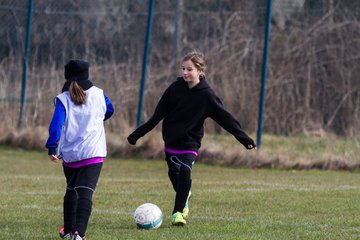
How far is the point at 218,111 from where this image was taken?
8812 mm

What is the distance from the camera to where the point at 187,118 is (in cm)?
874

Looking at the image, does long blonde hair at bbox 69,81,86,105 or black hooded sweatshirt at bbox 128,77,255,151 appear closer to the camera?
long blonde hair at bbox 69,81,86,105

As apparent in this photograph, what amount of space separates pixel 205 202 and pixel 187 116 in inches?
74.7

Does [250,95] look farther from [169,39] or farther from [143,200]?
[143,200]

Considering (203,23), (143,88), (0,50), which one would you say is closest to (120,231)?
(143,88)

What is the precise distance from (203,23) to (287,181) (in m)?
5.94

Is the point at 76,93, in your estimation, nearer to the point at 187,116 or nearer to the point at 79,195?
the point at 79,195

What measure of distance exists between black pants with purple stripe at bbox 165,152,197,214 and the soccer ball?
312mm

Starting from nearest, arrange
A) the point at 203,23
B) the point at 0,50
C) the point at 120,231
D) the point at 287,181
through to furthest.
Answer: the point at 120,231
the point at 287,181
the point at 203,23
the point at 0,50

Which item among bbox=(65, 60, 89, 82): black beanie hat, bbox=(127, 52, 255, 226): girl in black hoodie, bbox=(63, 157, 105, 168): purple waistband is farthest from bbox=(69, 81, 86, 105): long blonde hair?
bbox=(127, 52, 255, 226): girl in black hoodie

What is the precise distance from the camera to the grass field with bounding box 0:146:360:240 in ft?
26.1

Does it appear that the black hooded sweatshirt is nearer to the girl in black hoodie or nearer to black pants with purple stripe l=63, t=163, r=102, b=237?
the girl in black hoodie

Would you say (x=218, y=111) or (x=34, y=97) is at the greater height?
(x=218, y=111)

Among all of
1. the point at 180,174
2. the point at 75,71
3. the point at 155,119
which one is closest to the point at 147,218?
the point at 180,174
